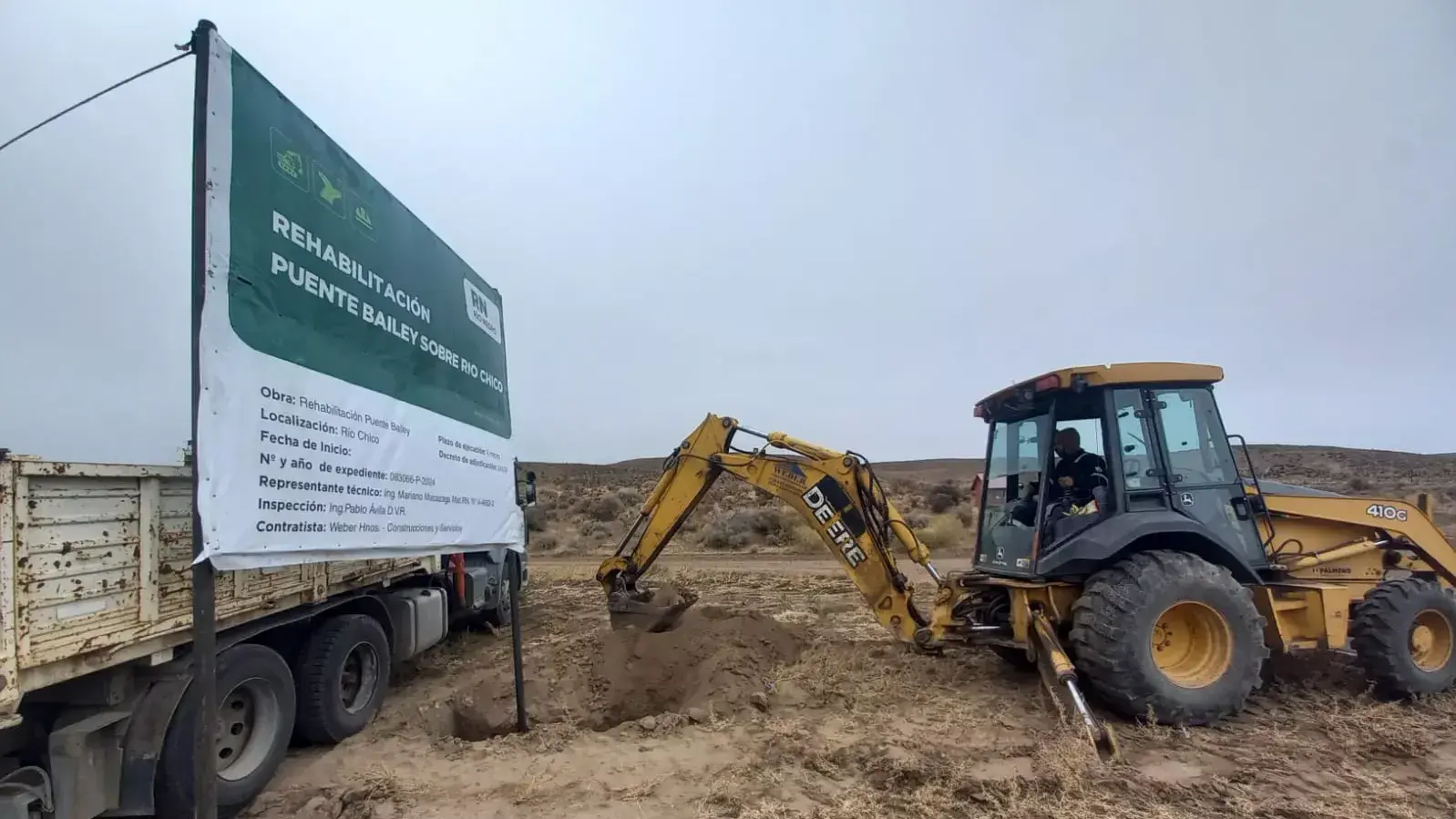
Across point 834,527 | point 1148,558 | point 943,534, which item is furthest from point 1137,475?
point 943,534

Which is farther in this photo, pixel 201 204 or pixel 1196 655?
pixel 1196 655

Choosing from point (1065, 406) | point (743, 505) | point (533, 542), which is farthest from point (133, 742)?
point (743, 505)

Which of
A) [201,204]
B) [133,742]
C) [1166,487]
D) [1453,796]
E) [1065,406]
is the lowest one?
[1453,796]

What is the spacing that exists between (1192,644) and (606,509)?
2438 centimetres

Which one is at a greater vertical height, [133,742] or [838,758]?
[133,742]

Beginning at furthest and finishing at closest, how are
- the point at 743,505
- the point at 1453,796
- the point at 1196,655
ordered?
the point at 743,505
the point at 1196,655
the point at 1453,796

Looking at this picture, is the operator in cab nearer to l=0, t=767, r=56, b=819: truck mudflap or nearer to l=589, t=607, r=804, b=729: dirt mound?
l=589, t=607, r=804, b=729: dirt mound

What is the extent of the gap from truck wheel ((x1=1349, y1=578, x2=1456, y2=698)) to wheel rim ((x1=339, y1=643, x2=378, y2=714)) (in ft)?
26.0

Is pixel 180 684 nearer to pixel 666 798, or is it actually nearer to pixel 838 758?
pixel 666 798

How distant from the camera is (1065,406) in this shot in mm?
6980

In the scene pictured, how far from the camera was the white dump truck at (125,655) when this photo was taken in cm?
352

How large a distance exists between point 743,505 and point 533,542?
8.36 m

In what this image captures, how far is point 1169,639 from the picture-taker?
20.7ft

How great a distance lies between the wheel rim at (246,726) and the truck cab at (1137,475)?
217 inches
